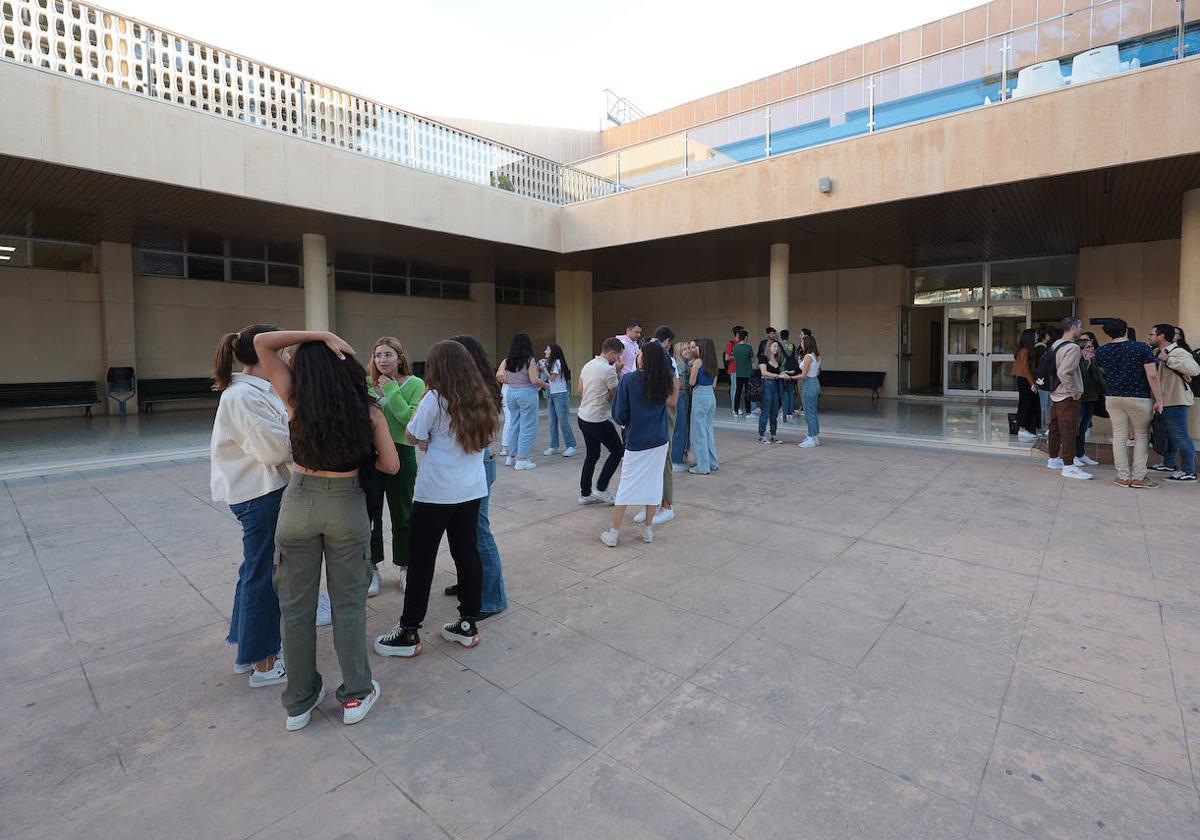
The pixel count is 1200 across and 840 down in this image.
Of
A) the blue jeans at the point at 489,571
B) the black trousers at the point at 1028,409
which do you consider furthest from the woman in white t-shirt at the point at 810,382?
the blue jeans at the point at 489,571

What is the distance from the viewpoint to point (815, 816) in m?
2.05

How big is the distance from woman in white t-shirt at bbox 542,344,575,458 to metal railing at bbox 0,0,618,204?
6.22 metres

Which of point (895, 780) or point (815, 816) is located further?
point (895, 780)

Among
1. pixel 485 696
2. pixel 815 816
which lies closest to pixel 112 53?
pixel 485 696

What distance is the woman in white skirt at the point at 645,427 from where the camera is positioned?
15.5ft

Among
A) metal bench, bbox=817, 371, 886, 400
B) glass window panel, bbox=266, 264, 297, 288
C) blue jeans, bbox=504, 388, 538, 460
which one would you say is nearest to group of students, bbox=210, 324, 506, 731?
blue jeans, bbox=504, 388, 538, 460

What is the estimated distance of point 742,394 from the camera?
13.1m

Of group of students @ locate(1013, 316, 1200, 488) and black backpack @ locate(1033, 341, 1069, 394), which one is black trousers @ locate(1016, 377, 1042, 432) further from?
black backpack @ locate(1033, 341, 1069, 394)

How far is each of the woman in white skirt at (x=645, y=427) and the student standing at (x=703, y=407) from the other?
2687 mm

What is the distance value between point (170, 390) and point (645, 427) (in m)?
14.7

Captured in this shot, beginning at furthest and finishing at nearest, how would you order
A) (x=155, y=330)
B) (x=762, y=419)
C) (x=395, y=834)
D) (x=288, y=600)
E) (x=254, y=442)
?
(x=155, y=330)
(x=762, y=419)
(x=254, y=442)
(x=288, y=600)
(x=395, y=834)

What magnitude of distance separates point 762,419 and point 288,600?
837 centimetres

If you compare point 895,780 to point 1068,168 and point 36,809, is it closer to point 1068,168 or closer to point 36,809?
point 36,809

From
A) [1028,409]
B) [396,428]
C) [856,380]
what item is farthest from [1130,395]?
[856,380]
